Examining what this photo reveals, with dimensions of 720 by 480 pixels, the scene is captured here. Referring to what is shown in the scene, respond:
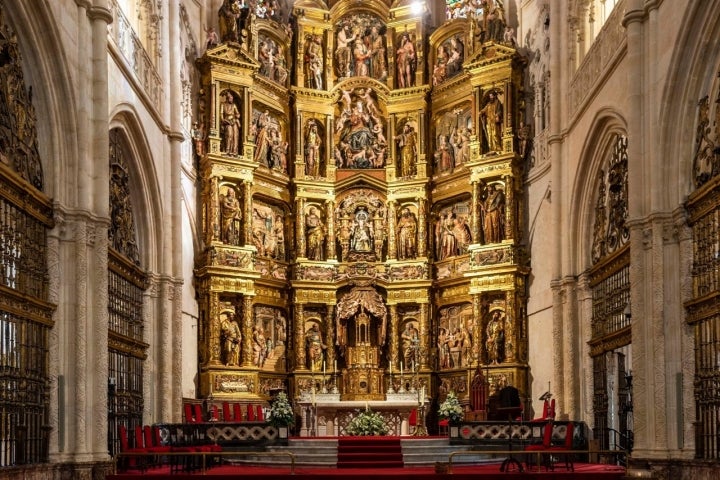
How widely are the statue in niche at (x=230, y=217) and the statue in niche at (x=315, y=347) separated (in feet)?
14.1

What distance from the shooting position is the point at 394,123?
121ft

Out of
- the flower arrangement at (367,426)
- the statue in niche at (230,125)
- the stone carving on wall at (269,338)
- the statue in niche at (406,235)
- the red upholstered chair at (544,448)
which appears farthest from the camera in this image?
the statue in niche at (406,235)

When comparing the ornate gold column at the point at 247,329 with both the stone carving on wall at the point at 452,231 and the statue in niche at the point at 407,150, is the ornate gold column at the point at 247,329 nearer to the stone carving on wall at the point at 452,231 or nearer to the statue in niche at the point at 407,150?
the stone carving on wall at the point at 452,231

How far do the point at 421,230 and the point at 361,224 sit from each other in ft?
7.46

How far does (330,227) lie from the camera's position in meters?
36.3

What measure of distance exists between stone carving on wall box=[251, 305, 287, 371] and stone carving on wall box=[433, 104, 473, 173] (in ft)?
25.4

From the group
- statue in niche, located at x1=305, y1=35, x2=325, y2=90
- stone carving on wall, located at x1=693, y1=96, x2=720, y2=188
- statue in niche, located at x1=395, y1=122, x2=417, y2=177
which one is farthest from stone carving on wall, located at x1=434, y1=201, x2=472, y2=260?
stone carving on wall, located at x1=693, y1=96, x2=720, y2=188

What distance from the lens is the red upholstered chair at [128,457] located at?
20.8 metres

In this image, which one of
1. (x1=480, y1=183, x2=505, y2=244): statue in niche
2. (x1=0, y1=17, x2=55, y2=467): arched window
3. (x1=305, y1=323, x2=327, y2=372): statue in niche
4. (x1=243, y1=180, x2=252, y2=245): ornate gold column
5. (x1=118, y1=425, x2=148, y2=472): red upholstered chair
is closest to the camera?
(x1=0, y1=17, x2=55, y2=467): arched window

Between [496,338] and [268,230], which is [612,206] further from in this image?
[268,230]

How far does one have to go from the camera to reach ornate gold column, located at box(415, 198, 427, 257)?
35688mm

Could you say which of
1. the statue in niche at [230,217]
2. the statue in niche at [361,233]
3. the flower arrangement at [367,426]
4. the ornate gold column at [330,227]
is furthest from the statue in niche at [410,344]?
the statue in niche at [230,217]

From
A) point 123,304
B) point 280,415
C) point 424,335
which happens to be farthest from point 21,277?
point 424,335

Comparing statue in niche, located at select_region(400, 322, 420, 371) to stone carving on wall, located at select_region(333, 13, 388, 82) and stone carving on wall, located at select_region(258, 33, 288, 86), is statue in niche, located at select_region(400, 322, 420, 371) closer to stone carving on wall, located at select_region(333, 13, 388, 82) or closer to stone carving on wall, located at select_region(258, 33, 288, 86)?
stone carving on wall, located at select_region(333, 13, 388, 82)
